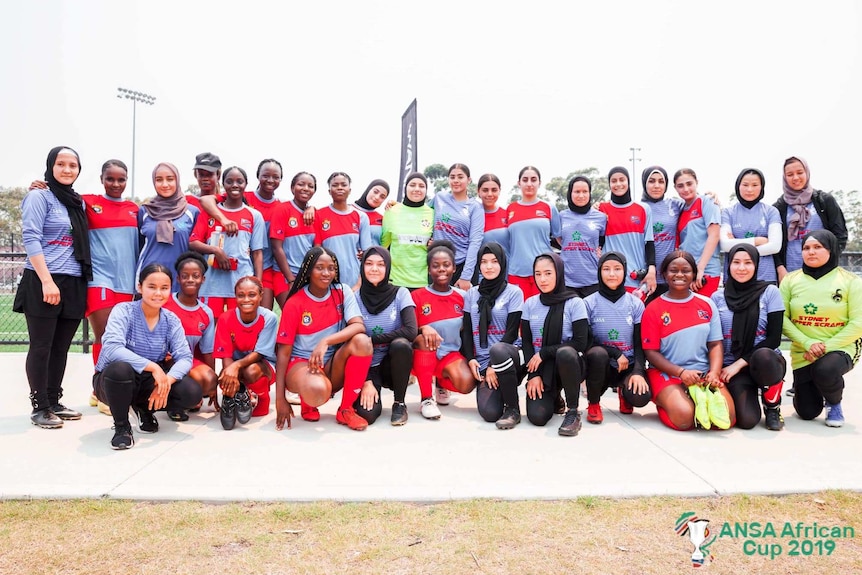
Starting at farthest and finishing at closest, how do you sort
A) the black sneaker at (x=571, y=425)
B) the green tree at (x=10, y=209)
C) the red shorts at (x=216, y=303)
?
the green tree at (x=10, y=209)
the red shorts at (x=216, y=303)
the black sneaker at (x=571, y=425)

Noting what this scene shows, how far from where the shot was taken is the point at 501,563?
7.67ft

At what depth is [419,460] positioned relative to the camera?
358 cm

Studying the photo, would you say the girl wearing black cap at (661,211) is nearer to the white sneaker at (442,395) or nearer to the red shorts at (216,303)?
the white sneaker at (442,395)

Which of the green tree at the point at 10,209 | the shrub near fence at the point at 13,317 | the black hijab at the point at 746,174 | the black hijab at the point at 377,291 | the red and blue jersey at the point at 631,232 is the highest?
the green tree at the point at 10,209

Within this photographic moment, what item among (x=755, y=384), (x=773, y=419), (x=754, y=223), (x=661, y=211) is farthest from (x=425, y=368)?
(x=754, y=223)

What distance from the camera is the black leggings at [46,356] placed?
429 centimetres

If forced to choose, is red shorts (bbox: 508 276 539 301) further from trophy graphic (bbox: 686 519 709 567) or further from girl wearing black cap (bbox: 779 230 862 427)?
trophy graphic (bbox: 686 519 709 567)

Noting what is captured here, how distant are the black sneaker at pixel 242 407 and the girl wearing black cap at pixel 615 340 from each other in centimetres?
255

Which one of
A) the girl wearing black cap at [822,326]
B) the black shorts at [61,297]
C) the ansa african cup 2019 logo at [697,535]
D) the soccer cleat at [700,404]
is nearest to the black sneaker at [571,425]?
the soccer cleat at [700,404]

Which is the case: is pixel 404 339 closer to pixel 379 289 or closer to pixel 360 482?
pixel 379 289

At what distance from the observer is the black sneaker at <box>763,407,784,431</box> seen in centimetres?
425

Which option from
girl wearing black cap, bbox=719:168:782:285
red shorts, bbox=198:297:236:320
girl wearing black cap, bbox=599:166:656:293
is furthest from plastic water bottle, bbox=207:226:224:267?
girl wearing black cap, bbox=719:168:782:285

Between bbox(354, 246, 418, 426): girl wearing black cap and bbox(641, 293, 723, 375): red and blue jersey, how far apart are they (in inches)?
72.7

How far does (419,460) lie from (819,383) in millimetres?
3072
